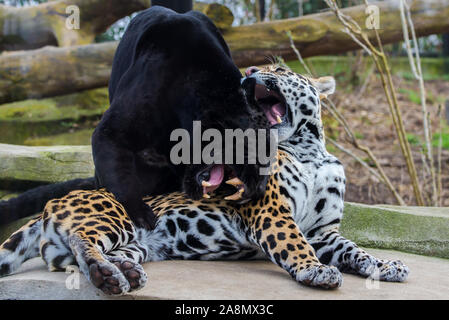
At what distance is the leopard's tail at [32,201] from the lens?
158 inches

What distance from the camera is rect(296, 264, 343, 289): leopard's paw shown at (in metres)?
2.68

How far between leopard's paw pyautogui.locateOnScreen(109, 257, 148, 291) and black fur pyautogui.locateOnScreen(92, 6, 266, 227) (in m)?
0.56

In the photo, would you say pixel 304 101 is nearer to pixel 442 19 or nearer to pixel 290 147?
pixel 290 147

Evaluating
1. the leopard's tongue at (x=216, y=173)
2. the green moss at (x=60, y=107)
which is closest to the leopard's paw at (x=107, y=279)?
the leopard's tongue at (x=216, y=173)

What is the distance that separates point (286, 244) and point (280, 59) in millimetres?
2498

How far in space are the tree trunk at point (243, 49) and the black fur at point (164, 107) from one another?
296 cm

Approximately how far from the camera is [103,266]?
248cm

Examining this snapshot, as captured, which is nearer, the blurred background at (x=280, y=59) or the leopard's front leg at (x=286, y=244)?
the leopard's front leg at (x=286, y=244)

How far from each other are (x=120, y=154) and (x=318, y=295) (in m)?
1.32

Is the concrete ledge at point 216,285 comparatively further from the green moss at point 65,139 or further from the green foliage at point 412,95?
the green foliage at point 412,95

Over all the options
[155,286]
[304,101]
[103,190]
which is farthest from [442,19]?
[155,286]

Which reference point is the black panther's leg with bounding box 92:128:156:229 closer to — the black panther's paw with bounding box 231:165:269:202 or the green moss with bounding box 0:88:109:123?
the black panther's paw with bounding box 231:165:269:202

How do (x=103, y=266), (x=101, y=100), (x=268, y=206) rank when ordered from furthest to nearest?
(x=101, y=100) → (x=268, y=206) → (x=103, y=266)

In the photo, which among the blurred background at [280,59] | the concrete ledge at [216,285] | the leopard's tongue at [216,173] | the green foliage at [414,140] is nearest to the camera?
the concrete ledge at [216,285]
